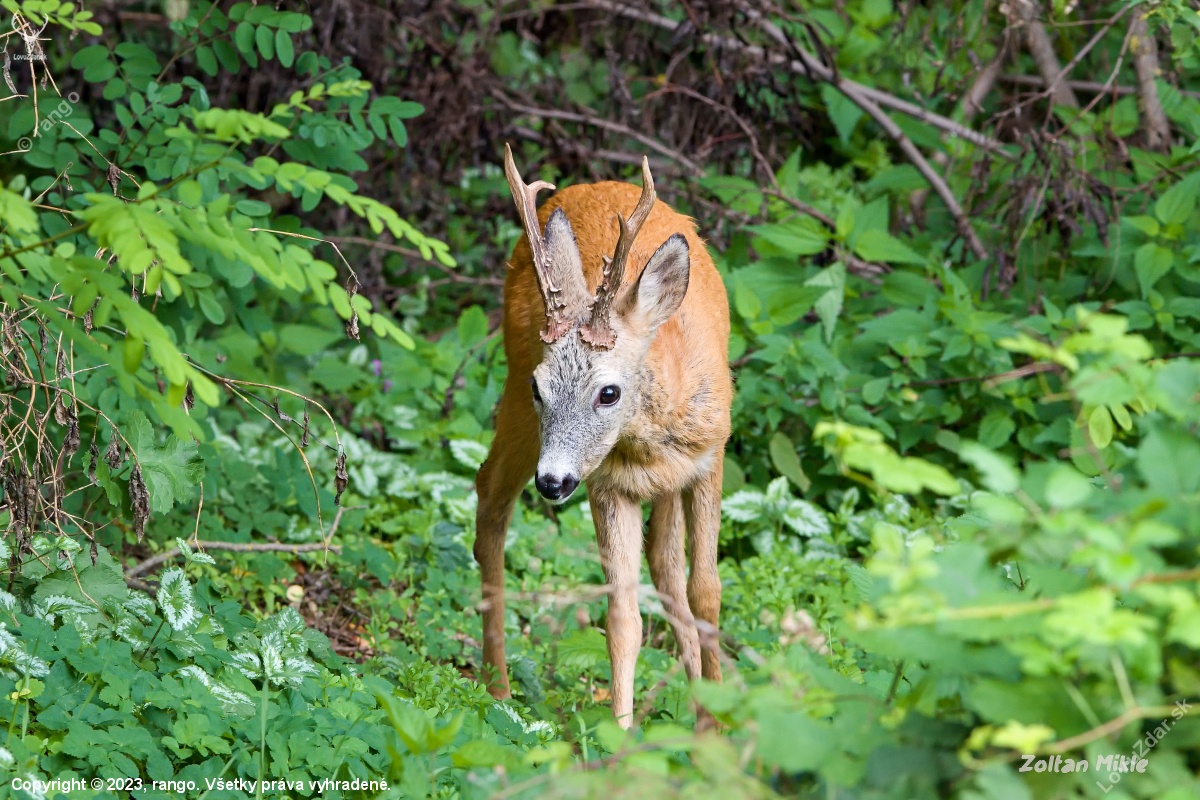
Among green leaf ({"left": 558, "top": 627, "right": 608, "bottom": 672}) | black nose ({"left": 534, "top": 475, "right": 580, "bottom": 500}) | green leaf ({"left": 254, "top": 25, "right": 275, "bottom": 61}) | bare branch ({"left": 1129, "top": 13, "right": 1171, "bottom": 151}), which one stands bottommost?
green leaf ({"left": 558, "top": 627, "right": 608, "bottom": 672})

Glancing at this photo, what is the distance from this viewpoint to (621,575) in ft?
13.4

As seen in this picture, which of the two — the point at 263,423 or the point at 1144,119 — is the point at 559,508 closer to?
the point at 263,423

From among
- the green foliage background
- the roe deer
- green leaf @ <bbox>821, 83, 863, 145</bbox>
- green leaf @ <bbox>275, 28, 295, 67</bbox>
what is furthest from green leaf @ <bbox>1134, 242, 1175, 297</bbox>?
green leaf @ <bbox>275, 28, 295, 67</bbox>

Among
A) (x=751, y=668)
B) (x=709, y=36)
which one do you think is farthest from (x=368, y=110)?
(x=751, y=668)

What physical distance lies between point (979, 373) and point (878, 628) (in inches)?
173

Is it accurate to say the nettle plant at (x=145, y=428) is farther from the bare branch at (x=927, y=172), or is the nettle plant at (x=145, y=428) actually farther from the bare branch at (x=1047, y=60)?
the bare branch at (x=1047, y=60)

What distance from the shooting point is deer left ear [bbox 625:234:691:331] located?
394 cm

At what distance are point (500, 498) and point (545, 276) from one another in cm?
118

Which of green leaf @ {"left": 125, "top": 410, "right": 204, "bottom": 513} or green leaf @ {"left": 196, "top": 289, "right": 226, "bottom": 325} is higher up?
green leaf @ {"left": 196, "top": 289, "right": 226, "bottom": 325}

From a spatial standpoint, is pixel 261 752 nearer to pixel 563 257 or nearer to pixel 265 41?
pixel 563 257

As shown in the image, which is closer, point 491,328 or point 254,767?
point 254,767

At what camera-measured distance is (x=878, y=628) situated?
1786 millimetres

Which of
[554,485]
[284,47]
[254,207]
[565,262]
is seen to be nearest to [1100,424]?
[554,485]

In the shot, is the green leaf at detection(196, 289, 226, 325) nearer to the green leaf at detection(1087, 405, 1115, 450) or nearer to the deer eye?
the deer eye
